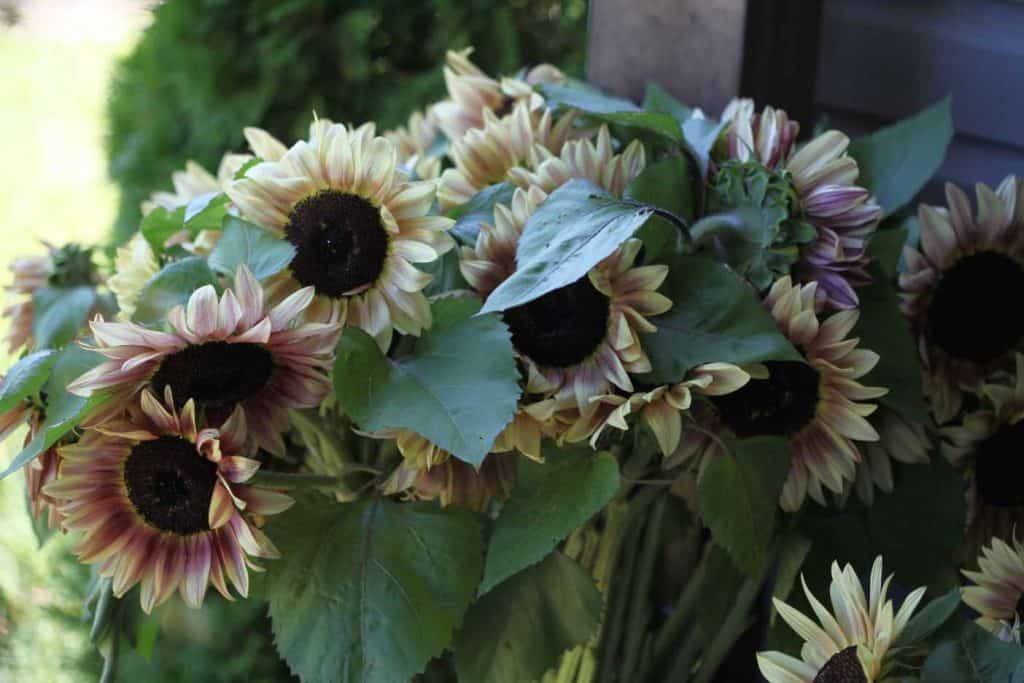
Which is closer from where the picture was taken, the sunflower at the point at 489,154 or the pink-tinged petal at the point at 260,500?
the pink-tinged petal at the point at 260,500

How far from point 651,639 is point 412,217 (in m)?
0.30

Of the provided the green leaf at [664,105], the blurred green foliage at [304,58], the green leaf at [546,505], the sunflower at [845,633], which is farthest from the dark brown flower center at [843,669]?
the blurred green foliage at [304,58]

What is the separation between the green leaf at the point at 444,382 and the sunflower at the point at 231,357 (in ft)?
0.06

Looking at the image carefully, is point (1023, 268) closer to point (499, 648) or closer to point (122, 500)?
point (499, 648)

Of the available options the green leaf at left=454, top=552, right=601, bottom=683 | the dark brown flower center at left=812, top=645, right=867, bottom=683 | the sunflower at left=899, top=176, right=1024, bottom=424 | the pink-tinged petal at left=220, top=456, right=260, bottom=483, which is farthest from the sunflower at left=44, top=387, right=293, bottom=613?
the sunflower at left=899, top=176, right=1024, bottom=424

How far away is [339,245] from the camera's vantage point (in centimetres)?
52

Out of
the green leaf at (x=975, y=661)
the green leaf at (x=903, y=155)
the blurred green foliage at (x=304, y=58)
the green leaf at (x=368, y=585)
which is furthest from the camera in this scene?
the blurred green foliage at (x=304, y=58)

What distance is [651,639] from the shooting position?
27.1 inches

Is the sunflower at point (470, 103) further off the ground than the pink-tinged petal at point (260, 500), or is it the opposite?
the sunflower at point (470, 103)

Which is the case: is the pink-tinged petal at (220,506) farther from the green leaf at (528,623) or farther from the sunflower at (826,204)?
the sunflower at (826,204)

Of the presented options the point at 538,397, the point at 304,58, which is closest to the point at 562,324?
the point at 538,397

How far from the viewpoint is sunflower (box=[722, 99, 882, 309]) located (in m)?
0.55

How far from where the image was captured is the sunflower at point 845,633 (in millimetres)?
A: 432

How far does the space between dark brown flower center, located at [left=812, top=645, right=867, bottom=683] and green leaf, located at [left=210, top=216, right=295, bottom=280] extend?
26 cm
